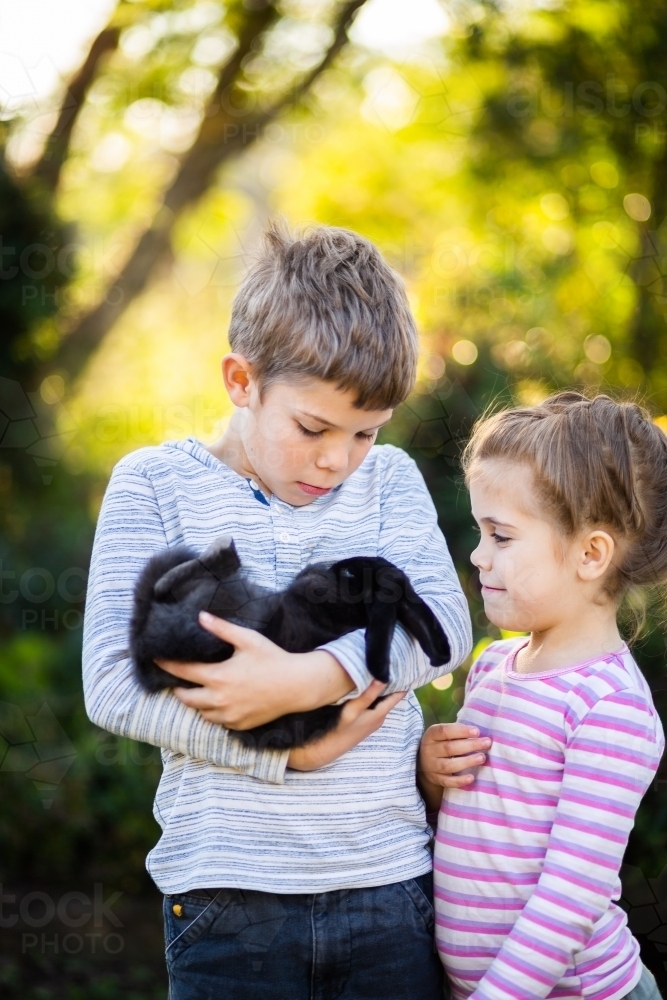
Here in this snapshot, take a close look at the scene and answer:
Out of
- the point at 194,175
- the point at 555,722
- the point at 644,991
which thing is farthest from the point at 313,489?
the point at 194,175

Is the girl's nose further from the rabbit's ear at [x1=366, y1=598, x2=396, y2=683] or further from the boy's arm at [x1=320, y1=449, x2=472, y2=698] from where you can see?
the rabbit's ear at [x1=366, y1=598, x2=396, y2=683]

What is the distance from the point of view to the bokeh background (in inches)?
155

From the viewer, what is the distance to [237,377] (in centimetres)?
195

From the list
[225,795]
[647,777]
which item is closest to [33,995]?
[225,795]

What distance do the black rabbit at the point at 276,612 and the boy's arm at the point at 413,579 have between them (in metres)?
0.03

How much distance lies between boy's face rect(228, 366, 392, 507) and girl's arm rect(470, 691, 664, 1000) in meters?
0.70

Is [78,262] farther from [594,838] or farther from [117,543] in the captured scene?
[594,838]

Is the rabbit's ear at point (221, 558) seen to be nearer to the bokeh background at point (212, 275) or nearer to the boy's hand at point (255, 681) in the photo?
the boy's hand at point (255, 681)

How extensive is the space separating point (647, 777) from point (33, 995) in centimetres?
281
